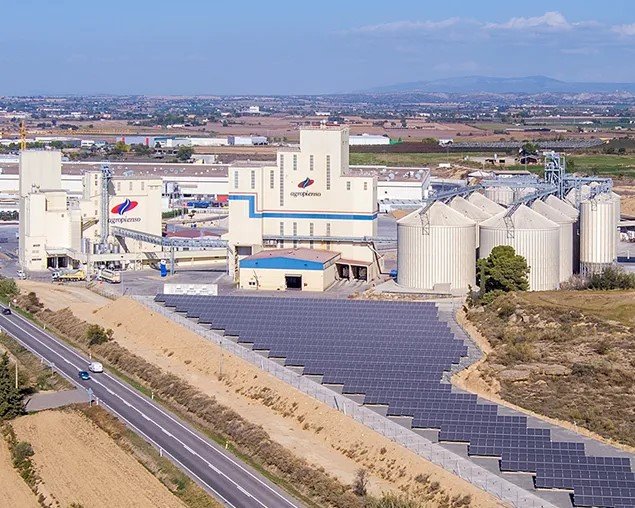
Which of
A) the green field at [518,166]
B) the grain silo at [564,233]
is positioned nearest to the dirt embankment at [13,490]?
the grain silo at [564,233]

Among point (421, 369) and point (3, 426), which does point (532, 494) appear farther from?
point (3, 426)

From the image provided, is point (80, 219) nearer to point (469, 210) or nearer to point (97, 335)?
point (97, 335)

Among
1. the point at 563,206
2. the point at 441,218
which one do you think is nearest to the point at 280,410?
the point at 441,218

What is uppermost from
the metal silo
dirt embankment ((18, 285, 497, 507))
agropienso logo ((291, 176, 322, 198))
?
agropienso logo ((291, 176, 322, 198))

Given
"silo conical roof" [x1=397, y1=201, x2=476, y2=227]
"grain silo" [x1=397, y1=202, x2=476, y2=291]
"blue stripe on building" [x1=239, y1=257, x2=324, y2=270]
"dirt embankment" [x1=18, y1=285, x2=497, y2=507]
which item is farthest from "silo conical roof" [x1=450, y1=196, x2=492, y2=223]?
"dirt embankment" [x1=18, y1=285, x2=497, y2=507]

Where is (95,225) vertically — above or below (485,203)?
below

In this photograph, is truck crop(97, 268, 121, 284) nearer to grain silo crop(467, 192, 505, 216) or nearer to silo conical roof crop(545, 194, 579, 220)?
grain silo crop(467, 192, 505, 216)
